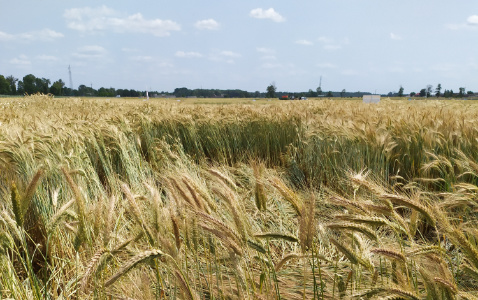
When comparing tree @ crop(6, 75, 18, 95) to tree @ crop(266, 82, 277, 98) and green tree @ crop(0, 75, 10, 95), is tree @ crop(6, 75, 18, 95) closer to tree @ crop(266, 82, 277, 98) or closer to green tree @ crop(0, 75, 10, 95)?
green tree @ crop(0, 75, 10, 95)

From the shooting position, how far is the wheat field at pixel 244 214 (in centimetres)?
125

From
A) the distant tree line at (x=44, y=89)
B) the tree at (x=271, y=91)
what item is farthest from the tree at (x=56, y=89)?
the tree at (x=271, y=91)

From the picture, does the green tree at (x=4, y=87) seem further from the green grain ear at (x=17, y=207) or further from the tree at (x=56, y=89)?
the green grain ear at (x=17, y=207)

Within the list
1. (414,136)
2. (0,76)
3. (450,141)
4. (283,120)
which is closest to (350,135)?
(414,136)

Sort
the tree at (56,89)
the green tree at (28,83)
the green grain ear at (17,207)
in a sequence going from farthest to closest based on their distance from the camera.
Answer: the green tree at (28,83) → the tree at (56,89) → the green grain ear at (17,207)

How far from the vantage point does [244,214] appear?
146 cm

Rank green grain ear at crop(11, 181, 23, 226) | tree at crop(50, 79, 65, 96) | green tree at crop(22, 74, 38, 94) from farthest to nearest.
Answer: green tree at crop(22, 74, 38, 94)
tree at crop(50, 79, 65, 96)
green grain ear at crop(11, 181, 23, 226)

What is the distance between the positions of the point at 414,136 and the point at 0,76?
8938cm

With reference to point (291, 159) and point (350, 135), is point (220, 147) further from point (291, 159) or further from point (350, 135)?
point (350, 135)

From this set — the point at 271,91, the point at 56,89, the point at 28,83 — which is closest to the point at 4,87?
the point at 28,83

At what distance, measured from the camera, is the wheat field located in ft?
4.09

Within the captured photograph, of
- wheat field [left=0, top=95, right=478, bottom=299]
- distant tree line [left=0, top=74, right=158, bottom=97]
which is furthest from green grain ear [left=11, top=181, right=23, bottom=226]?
distant tree line [left=0, top=74, right=158, bottom=97]

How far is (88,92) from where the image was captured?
76125 millimetres

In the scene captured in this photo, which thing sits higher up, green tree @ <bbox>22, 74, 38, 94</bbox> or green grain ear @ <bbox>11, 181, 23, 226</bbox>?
green tree @ <bbox>22, 74, 38, 94</bbox>
